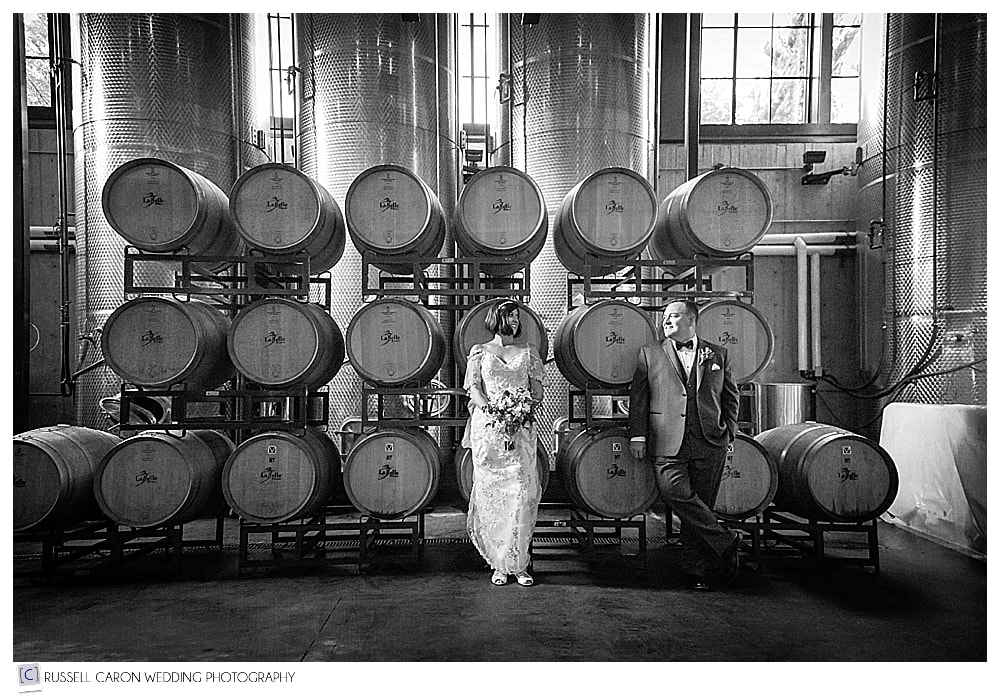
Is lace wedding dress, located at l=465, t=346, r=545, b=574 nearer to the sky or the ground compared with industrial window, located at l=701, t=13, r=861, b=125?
nearer to the ground

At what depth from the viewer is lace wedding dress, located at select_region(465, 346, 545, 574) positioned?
3977 mm

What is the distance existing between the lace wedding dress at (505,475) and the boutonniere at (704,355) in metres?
0.86

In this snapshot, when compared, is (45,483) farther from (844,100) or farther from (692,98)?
(844,100)

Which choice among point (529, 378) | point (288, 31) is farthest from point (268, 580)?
point (288, 31)

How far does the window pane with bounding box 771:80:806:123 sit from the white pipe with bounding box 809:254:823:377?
138cm

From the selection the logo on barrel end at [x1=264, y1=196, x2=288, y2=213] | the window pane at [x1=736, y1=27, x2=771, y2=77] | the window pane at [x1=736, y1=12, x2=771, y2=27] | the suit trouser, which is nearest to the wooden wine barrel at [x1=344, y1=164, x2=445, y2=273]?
the logo on barrel end at [x1=264, y1=196, x2=288, y2=213]

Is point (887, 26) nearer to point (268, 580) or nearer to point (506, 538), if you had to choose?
point (506, 538)

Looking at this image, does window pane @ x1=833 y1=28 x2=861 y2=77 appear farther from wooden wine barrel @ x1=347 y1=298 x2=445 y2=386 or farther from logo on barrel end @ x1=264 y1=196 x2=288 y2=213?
logo on barrel end @ x1=264 y1=196 x2=288 y2=213

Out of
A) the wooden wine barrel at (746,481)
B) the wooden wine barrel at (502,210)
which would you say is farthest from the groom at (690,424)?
the wooden wine barrel at (502,210)

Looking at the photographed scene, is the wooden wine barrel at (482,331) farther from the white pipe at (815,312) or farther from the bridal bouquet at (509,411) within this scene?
the white pipe at (815,312)

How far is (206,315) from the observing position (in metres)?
4.36

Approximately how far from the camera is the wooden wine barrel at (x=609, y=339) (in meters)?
4.33

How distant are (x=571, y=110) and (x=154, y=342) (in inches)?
135

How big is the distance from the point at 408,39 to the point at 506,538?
13.0ft
